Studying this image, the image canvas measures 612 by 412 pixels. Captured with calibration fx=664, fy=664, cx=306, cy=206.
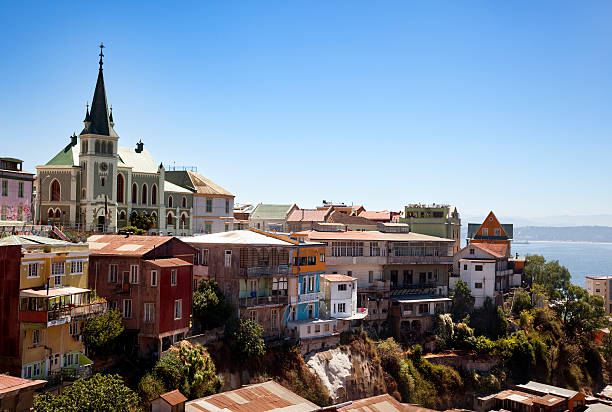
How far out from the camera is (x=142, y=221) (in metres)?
71.0

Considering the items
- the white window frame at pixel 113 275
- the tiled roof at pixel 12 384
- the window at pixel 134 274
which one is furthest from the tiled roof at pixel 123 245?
the tiled roof at pixel 12 384

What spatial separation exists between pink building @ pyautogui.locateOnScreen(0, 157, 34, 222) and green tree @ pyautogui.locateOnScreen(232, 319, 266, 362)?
20.2 metres

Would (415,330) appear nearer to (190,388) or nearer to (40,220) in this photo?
(190,388)

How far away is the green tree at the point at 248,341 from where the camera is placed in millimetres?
49281

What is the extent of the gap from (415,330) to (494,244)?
2301 centimetres

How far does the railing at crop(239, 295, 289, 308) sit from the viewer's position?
52.3 m

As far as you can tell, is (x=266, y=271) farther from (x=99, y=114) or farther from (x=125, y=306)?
(x=99, y=114)

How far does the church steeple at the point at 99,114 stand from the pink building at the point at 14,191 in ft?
48.0

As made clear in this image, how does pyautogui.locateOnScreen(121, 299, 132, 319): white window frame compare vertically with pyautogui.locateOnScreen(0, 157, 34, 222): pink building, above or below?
below

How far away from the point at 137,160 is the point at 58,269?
38351 millimetres

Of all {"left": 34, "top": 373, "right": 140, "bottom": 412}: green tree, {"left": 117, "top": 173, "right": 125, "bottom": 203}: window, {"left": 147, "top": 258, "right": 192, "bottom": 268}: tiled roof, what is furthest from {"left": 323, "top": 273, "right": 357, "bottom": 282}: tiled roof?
{"left": 34, "top": 373, "right": 140, "bottom": 412}: green tree

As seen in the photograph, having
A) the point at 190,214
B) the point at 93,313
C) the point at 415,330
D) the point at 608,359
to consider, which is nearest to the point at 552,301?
the point at 608,359

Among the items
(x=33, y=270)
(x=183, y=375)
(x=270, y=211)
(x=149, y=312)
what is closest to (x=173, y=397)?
(x=183, y=375)

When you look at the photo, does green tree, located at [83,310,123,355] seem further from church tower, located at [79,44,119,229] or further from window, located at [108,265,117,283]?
church tower, located at [79,44,119,229]
